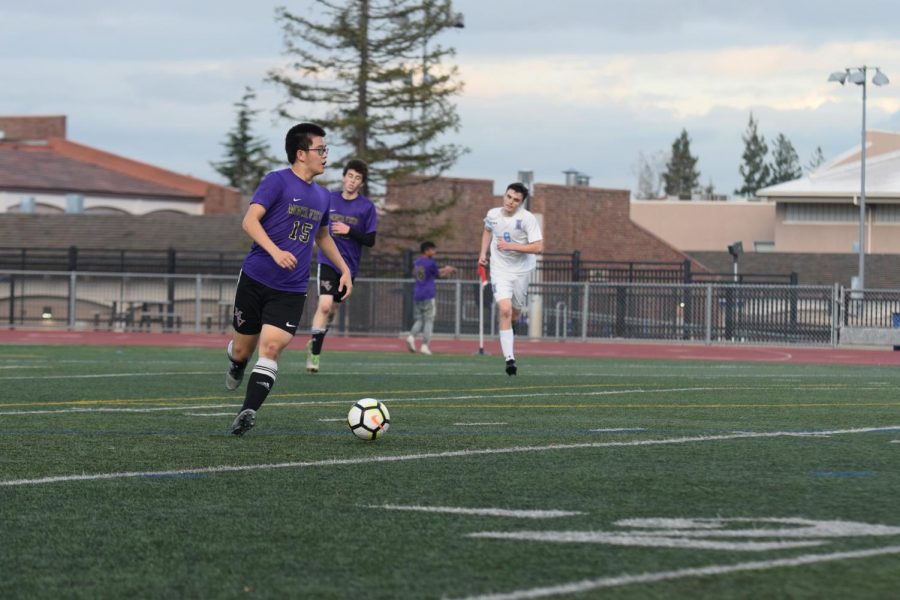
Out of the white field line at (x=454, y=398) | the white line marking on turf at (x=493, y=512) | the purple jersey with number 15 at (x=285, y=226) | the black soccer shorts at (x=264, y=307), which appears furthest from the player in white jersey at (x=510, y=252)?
the white line marking on turf at (x=493, y=512)

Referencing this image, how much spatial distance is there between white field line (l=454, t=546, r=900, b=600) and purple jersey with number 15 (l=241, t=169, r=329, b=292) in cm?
511

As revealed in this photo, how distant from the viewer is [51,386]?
13648 millimetres

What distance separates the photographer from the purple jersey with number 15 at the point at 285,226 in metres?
9.30

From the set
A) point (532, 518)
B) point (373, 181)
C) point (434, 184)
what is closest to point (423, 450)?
point (532, 518)

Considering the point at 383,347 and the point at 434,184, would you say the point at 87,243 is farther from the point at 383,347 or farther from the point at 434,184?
the point at 383,347

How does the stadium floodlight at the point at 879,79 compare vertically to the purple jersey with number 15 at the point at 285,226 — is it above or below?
above

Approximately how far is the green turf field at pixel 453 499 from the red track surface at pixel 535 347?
1567 cm

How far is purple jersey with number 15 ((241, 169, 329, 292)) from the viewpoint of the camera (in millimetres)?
9305

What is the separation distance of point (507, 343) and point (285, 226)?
24.4ft

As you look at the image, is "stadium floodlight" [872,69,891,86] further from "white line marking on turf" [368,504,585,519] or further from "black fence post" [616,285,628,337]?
"white line marking on turf" [368,504,585,519]

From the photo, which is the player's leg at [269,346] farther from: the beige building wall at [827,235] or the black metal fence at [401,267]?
the beige building wall at [827,235]

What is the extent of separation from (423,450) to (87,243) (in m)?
52.2

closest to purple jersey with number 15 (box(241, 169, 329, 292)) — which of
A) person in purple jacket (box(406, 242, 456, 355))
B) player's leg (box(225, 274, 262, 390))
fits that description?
player's leg (box(225, 274, 262, 390))

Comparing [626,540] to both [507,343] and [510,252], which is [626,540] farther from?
[510,252]
